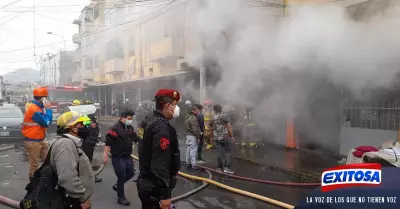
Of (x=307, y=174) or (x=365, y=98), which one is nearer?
(x=307, y=174)

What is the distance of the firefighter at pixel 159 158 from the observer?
8.57 ft

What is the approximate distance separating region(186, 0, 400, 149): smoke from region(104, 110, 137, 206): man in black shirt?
4785 mm

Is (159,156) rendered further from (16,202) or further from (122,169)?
(16,202)

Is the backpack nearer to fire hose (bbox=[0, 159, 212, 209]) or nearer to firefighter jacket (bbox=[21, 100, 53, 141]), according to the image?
fire hose (bbox=[0, 159, 212, 209])

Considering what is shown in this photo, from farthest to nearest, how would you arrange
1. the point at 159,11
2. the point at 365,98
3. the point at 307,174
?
the point at 159,11, the point at 365,98, the point at 307,174

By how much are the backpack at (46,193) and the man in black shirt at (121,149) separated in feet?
7.53

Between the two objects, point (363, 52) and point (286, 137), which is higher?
point (363, 52)

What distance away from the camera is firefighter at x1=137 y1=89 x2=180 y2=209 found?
8.57 feet

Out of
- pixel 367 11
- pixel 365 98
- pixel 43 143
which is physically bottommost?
pixel 43 143

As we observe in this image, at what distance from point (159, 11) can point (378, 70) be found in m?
11.6

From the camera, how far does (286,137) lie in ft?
33.9

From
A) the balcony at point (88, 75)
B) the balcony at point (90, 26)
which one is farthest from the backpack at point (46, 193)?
the balcony at point (88, 75)

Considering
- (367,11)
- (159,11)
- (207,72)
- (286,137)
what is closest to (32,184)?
(367,11)

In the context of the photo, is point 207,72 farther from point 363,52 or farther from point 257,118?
point 363,52
